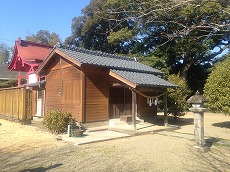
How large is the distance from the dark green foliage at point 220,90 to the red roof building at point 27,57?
13791 millimetres

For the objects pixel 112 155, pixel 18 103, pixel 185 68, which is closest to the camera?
pixel 112 155

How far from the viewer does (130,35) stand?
28.0m

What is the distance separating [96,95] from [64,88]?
7.11ft

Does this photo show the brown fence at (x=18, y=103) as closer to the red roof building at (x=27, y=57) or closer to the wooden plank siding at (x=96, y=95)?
the red roof building at (x=27, y=57)

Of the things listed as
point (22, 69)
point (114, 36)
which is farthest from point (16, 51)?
point (114, 36)

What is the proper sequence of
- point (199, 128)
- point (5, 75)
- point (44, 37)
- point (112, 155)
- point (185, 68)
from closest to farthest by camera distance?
point (112, 155), point (199, 128), point (185, 68), point (5, 75), point (44, 37)

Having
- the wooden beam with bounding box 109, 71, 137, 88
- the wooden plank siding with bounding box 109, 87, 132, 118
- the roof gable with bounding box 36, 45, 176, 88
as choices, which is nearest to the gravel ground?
the wooden beam with bounding box 109, 71, 137, 88

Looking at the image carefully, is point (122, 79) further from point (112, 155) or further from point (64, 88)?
point (112, 155)

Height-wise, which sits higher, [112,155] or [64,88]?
[64,88]

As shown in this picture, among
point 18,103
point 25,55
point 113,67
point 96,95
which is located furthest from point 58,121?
point 25,55

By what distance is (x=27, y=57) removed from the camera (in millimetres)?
21891

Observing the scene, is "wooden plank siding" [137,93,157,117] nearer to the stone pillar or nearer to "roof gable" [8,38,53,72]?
the stone pillar

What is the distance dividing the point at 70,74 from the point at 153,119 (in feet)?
20.8

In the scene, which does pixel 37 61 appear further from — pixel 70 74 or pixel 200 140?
pixel 200 140
